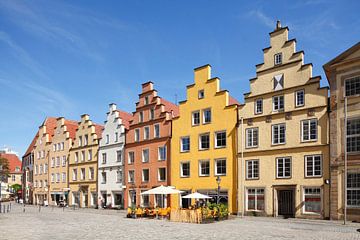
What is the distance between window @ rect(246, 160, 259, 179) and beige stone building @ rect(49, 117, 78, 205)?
35733mm

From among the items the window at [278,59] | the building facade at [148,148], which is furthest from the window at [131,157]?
the window at [278,59]

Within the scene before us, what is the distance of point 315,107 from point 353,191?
24.7 ft

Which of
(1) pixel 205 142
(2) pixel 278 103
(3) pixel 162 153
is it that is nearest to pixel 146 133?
(3) pixel 162 153

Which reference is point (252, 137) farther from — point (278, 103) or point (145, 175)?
point (145, 175)

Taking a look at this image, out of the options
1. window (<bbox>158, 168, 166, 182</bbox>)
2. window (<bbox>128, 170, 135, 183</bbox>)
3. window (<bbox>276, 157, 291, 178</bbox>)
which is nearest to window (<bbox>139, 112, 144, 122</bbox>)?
window (<bbox>128, 170, 135, 183</bbox>)

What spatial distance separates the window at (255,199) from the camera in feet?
122

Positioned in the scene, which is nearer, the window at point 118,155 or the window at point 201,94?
the window at point 201,94

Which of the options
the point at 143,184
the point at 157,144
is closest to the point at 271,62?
the point at 157,144

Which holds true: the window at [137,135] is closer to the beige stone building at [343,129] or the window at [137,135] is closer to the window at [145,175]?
the window at [145,175]

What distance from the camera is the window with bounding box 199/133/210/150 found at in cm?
4231

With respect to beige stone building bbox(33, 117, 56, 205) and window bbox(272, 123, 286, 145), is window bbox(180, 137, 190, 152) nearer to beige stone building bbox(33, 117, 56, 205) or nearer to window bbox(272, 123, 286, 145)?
window bbox(272, 123, 286, 145)

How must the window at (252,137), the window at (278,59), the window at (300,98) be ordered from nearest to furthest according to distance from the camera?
the window at (300,98) → the window at (278,59) → the window at (252,137)

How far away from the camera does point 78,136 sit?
207 feet

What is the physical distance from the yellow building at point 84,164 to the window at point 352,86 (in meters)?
37.2
